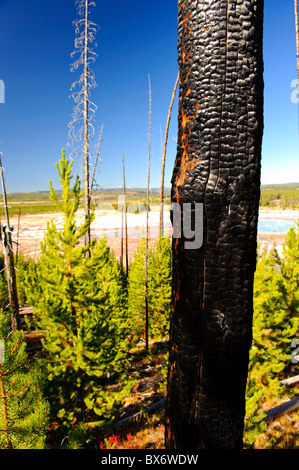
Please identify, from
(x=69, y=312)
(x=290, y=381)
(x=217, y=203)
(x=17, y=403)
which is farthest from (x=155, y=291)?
(x=217, y=203)

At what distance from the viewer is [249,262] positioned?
103 cm

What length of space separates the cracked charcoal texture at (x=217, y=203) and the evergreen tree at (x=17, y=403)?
77.2 inches

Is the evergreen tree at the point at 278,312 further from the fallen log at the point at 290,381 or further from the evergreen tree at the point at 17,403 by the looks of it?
the evergreen tree at the point at 17,403

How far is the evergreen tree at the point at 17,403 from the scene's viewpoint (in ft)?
7.67

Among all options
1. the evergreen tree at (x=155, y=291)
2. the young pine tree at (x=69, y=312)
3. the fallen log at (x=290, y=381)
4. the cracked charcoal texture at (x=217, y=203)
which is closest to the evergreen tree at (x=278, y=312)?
the fallen log at (x=290, y=381)

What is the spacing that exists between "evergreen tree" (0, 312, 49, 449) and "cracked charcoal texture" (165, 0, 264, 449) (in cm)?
196

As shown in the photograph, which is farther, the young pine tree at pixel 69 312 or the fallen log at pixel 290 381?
the fallen log at pixel 290 381

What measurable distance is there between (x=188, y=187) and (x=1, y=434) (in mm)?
2994

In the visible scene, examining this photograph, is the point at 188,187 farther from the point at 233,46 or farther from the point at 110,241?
the point at 110,241

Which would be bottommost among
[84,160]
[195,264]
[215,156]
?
[195,264]

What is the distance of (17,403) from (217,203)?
2.85 meters

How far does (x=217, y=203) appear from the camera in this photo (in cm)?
97

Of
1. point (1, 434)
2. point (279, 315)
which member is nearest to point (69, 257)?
point (1, 434)

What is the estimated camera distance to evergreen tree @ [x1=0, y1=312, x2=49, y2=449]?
7.67ft
